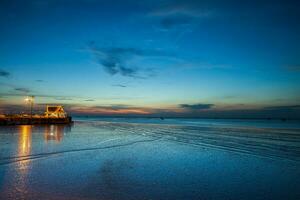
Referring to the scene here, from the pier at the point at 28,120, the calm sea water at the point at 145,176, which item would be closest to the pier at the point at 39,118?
the pier at the point at 28,120

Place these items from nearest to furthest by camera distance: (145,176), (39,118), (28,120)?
(145,176) → (28,120) → (39,118)

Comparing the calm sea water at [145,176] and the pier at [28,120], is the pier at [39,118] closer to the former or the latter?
the pier at [28,120]

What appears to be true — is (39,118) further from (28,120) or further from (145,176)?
(145,176)

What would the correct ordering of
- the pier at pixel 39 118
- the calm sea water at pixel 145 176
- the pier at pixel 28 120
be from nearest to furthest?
the calm sea water at pixel 145 176, the pier at pixel 28 120, the pier at pixel 39 118

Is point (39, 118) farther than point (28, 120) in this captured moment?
Yes

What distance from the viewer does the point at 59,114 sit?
273 ft

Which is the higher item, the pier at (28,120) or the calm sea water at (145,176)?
the pier at (28,120)

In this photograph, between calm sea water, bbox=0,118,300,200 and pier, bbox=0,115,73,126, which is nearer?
calm sea water, bbox=0,118,300,200

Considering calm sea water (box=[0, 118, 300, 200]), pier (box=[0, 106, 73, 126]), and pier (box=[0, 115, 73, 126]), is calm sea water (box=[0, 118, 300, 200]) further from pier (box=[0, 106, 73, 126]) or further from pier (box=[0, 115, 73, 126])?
pier (box=[0, 106, 73, 126])

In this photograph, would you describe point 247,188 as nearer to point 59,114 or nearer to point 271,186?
point 271,186

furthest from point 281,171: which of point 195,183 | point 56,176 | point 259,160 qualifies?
point 56,176

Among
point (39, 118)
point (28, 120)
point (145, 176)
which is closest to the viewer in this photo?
point (145, 176)

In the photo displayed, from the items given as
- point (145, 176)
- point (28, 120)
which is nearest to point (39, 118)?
point (28, 120)

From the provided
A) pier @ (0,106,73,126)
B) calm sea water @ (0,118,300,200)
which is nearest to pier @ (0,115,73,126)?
pier @ (0,106,73,126)
